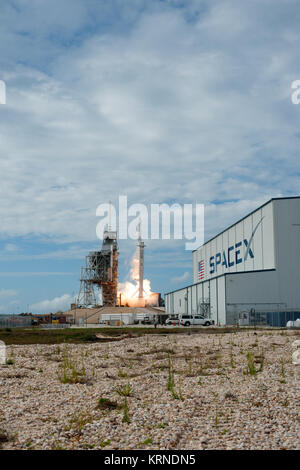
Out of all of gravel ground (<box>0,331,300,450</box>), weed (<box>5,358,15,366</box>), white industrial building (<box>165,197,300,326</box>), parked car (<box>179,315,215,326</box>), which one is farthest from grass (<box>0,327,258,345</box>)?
parked car (<box>179,315,215,326</box>)

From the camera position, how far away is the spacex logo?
2442 inches

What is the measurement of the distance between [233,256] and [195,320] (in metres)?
12.3

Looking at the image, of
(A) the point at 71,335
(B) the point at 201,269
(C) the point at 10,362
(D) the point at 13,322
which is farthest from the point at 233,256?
(C) the point at 10,362

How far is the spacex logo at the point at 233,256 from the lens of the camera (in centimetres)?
6203

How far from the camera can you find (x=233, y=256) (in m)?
68.6

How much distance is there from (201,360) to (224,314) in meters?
39.0

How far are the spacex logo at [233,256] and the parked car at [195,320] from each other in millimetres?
9394

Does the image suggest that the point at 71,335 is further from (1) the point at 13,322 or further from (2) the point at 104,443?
(1) the point at 13,322

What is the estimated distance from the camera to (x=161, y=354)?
21.7 m

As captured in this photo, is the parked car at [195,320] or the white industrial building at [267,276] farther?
the parked car at [195,320]

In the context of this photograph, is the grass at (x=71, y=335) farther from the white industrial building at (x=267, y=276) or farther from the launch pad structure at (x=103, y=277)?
the launch pad structure at (x=103, y=277)

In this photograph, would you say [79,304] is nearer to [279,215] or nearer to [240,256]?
[240,256]

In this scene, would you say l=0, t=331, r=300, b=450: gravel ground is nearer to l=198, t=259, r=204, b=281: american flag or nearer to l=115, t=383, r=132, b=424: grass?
l=115, t=383, r=132, b=424: grass

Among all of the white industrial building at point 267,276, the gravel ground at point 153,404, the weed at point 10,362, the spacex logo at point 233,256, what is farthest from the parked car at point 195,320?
the weed at point 10,362
